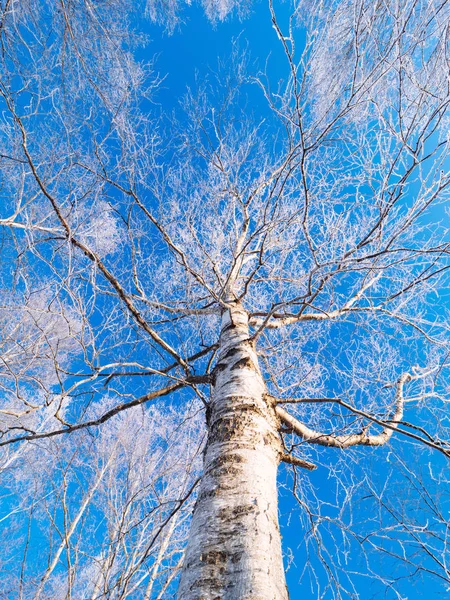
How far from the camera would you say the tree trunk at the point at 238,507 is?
0.83 meters

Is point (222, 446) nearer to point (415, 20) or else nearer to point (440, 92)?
point (440, 92)

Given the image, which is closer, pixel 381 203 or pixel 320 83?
pixel 381 203

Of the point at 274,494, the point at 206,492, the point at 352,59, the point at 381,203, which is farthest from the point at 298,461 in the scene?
the point at 352,59

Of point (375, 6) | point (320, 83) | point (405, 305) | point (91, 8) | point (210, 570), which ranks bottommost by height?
point (210, 570)

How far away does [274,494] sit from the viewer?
1.17m

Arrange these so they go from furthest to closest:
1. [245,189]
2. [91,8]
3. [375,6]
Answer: [245,189], [91,8], [375,6]

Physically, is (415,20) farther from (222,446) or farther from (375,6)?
(222,446)

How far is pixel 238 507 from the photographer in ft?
3.36

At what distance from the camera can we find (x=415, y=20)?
6.08ft

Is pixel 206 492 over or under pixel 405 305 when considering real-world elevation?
under

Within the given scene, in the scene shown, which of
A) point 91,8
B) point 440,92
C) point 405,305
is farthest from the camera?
point 405,305

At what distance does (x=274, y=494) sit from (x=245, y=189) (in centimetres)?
296

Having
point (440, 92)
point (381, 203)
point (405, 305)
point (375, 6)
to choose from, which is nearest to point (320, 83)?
point (375, 6)

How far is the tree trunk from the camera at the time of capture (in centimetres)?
83
